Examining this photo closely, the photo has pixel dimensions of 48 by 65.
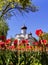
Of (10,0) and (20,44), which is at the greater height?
(20,44)

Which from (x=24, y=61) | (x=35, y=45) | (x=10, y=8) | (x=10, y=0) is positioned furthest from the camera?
(x=10, y=8)

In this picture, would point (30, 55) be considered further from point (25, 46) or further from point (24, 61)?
point (25, 46)

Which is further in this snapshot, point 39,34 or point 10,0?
point 10,0

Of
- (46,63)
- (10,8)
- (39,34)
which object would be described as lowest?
(10,8)

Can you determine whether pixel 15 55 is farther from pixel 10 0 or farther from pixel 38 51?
pixel 10 0

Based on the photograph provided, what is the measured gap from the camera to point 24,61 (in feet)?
21.4

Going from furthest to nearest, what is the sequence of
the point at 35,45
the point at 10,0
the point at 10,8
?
the point at 10,8 < the point at 10,0 < the point at 35,45

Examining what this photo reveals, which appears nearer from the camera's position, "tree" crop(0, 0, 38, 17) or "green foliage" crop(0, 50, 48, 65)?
"green foliage" crop(0, 50, 48, 65)

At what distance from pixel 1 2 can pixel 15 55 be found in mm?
13443

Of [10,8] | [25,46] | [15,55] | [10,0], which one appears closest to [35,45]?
[25,46]

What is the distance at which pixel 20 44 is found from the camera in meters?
7.26

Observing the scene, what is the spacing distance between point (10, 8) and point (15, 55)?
15.5 meters

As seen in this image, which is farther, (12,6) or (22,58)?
(12,6)

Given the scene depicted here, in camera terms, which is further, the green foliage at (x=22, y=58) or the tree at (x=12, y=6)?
the tree at (x=12, y=6)
